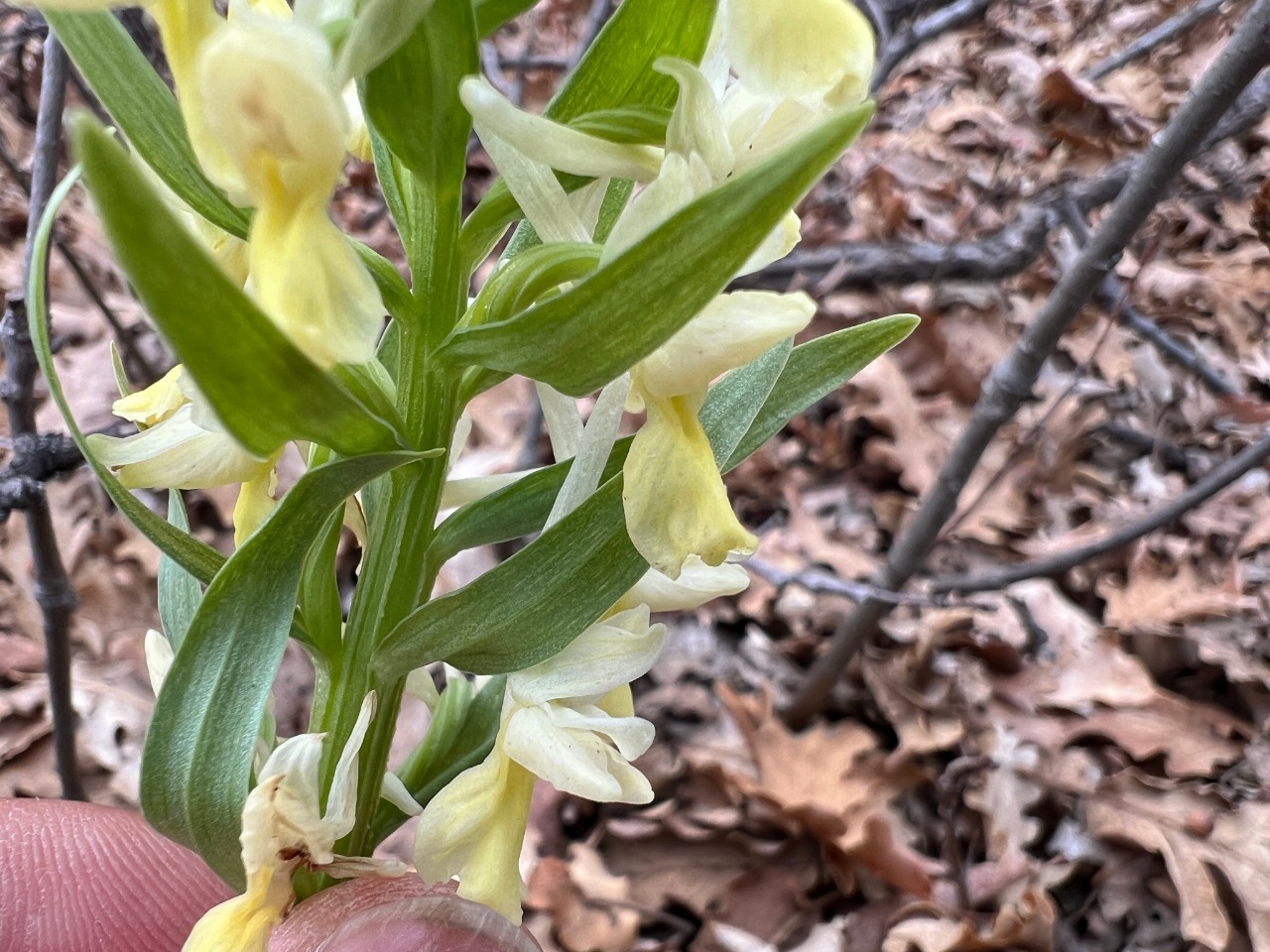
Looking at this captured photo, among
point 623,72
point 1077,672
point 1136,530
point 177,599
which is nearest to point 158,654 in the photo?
point 177,599

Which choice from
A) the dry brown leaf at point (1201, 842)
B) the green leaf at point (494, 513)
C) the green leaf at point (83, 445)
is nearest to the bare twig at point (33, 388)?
the green leaf at point (83, 445)

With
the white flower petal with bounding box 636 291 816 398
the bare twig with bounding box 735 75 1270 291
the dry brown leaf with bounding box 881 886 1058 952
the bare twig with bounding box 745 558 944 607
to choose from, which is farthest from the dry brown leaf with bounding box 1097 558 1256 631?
the white flower petal with bounding box 636 291 816 398

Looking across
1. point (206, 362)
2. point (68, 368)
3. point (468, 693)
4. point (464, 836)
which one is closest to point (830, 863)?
point (468, 693)

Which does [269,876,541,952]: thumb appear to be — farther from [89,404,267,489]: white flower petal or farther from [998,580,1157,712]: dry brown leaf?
[998,580,1157,712]: dry brown leaf

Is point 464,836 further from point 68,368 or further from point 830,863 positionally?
point 68,368

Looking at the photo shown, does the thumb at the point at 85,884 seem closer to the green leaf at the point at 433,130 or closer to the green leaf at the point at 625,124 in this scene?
the green leaf at the point at 433,130
